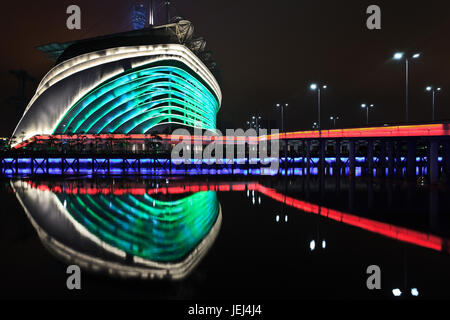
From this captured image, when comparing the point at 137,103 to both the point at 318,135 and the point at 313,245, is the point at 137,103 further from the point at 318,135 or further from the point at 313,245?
the point at 313,245

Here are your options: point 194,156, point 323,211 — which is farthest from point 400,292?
point 194,156

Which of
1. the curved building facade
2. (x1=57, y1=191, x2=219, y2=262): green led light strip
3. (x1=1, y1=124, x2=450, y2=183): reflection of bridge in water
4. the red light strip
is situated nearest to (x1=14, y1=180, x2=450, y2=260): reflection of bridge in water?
(x1=57, y1=191, x2=219, y2=262): green led light strip

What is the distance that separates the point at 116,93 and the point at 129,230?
60002mm

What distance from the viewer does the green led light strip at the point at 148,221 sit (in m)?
11.4

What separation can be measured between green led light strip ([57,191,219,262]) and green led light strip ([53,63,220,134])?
4821 centimetres

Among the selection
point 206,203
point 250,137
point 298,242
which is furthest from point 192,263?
point 250,137

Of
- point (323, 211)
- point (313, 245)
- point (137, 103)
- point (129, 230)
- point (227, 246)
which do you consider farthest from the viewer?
point (137, 103)

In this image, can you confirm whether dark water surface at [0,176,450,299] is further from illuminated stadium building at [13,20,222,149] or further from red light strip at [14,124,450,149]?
illuminated stadium building at [13,20,222,149]

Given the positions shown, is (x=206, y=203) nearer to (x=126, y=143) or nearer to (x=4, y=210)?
(x=4, y=210)

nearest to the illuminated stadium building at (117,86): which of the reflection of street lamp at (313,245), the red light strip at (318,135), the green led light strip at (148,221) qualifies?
the red light strip at (318,135)

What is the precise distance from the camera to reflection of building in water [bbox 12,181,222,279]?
991 cm

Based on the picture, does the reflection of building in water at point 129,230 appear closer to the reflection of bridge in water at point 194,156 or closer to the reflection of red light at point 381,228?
the reflection of red light at point 381,228

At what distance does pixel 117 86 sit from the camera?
6756 cm
